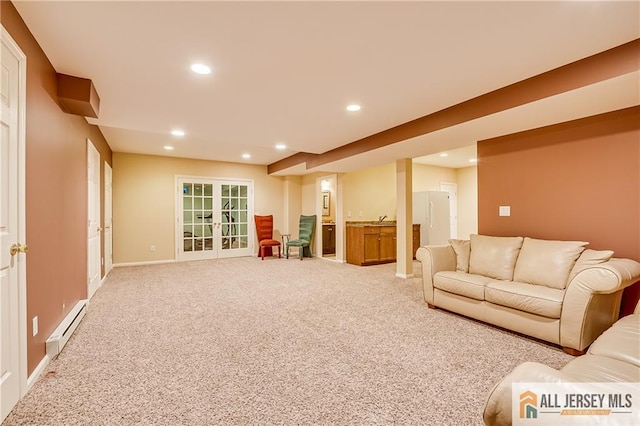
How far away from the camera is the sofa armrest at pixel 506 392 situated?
2.83 feet

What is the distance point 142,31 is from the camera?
1.96 metres

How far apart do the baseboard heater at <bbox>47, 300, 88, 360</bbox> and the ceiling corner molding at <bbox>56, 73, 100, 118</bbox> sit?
1.89 m

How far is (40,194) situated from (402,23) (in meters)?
2.73

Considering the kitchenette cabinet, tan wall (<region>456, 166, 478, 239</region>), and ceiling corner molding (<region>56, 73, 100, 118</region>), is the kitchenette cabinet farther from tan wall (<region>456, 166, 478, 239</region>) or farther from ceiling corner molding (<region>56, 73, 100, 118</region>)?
ceiling corner molding (<region>56, 73, 100, 118</region>)

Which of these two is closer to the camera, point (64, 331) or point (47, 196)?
point (47, 196)

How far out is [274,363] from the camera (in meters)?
2.21

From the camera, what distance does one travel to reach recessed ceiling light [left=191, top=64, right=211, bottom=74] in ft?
7.93

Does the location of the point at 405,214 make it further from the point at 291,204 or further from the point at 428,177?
the point at 291,204

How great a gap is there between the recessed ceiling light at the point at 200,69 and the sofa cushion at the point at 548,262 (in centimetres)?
342

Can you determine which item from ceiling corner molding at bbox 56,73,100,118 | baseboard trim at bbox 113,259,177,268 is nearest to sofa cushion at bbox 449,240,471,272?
ceiling corner molding at bbox 56,73,100,118

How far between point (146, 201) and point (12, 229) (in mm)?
5194

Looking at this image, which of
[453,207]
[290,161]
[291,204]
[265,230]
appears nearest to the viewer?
[290,161]

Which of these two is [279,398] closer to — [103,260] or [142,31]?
[142,31]

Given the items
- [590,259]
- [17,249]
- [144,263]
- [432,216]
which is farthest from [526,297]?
[144,263]
